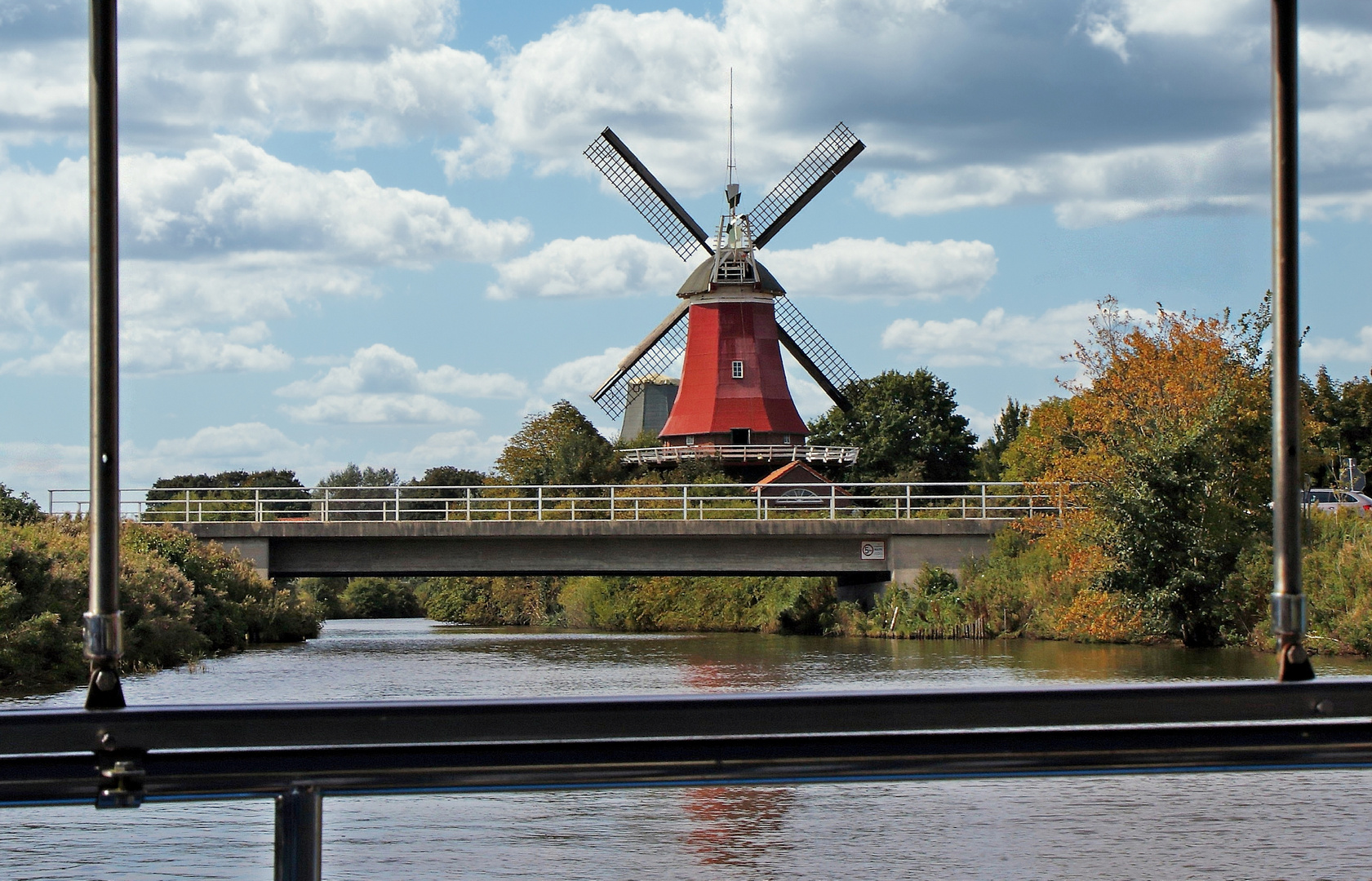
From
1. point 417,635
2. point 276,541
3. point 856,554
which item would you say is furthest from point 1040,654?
point 417,635

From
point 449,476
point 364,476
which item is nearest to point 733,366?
point 449,476

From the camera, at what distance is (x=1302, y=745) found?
10.1 feet

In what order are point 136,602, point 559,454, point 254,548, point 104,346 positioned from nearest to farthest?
point 104,346 → point 136,602 → point 254,548 → point 559,454

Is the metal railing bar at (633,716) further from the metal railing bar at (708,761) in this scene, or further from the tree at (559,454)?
the tree at (559,454)

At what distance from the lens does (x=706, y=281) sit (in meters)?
45.3

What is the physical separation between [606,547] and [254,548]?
7935 mm

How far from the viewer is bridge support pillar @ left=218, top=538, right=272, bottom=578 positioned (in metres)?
31.7

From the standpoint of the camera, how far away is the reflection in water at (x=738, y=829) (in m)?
5.16

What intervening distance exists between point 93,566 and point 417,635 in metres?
36.8

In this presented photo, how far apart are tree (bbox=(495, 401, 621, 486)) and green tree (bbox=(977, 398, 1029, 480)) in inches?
671

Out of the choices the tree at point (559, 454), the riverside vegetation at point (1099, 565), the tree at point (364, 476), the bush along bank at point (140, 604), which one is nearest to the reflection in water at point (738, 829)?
the bush along bank at point (140, 604)

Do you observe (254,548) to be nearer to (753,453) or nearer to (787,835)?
(753,453)

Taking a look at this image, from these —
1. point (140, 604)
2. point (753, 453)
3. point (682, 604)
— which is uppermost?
point (753, 453)

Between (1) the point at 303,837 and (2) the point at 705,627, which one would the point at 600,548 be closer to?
(2) the point at 705,627
